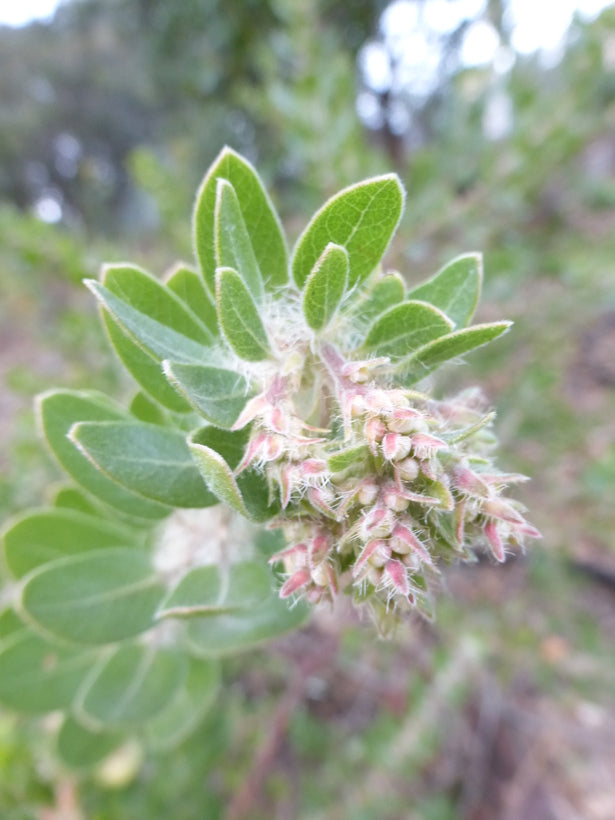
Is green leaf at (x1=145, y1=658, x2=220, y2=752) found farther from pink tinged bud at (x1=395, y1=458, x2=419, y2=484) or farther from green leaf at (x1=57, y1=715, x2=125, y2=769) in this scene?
pink tinged bud at (x1=395, y1=458, x2=419, y2=484)

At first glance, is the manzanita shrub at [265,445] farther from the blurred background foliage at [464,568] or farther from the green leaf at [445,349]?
the blurred background foliage at [464,568]

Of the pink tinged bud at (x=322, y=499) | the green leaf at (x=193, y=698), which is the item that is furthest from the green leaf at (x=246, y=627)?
the pink tinged bud at (x=322, y=499)

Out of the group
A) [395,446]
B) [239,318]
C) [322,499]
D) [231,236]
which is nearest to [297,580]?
[322,499]

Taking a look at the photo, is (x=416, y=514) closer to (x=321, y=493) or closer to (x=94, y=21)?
(x=321, y=493)

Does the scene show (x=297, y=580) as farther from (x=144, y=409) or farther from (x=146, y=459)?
(x=144, y=409)

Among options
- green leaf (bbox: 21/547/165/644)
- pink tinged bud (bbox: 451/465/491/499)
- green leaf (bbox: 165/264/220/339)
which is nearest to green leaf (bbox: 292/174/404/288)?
green leaf (bbox: 165/264/220/339)

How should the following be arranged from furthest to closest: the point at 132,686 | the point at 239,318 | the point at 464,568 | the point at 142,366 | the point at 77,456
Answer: the point at 464,568 < the point at 132,686 < the point at 77,456 < the point at 142,366 < the point at 239,318
